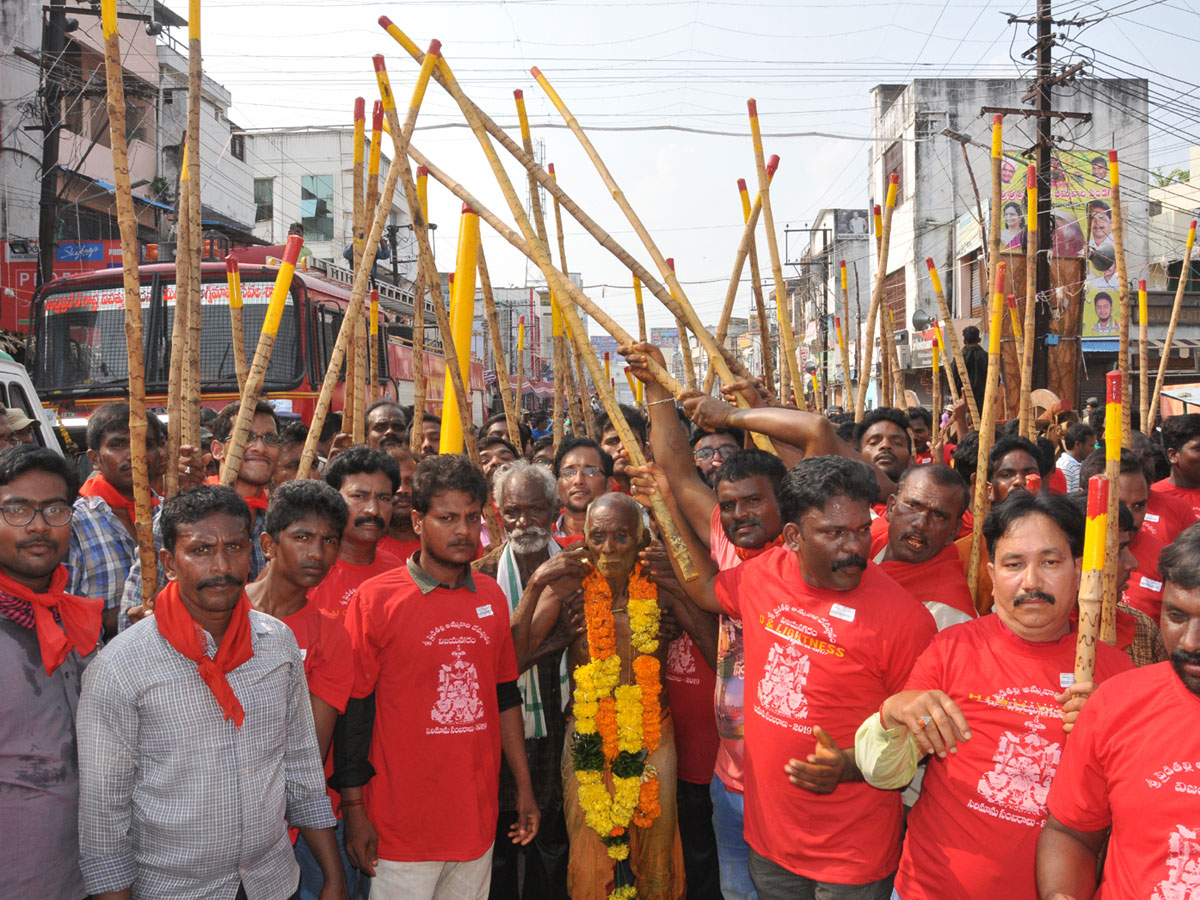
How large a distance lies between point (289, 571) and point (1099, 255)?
83.9 feet

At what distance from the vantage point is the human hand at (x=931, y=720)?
2123 mm

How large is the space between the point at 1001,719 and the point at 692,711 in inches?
60.6

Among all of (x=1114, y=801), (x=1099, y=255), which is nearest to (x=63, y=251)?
(x=1114, y=801)

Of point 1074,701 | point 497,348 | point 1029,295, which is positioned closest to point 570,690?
point 1074,701

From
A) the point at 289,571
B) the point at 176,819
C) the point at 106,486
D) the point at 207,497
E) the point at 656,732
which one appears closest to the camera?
the point at 176,819

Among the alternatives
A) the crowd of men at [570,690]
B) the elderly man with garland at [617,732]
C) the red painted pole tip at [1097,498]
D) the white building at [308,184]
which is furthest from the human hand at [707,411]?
the white building at [308,184]

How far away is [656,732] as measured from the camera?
335 centimetres

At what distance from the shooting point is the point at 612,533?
10.9ft

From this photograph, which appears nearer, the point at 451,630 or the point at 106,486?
the point at 451,630

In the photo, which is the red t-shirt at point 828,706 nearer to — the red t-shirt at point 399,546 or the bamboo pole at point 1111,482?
the bamboo pole at point 1111,482

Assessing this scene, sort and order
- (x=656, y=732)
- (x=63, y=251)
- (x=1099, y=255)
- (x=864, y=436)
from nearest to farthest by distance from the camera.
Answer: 1. (x=656, y=732)
2. (x=864, y=436)
3. (x=63, y=251)
4. (x=1099, y=255)

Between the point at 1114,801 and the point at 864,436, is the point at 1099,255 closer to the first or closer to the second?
the point at 864,436

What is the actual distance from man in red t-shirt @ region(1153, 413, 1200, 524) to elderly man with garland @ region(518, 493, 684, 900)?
11.7 ft

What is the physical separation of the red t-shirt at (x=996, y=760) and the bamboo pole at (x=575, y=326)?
1057mm
